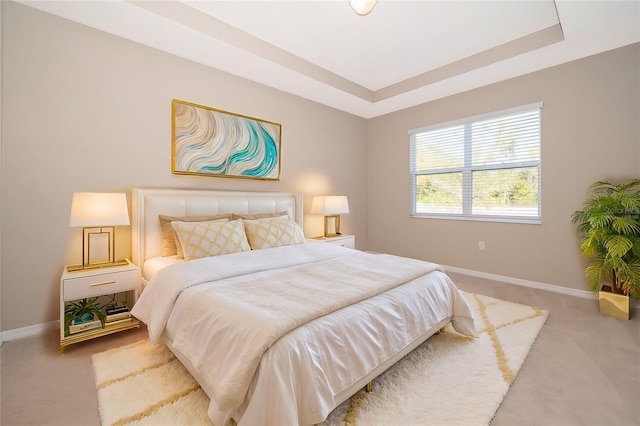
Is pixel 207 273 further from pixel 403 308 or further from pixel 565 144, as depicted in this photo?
pixel 565 144

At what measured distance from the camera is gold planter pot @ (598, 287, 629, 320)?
8.54 feet

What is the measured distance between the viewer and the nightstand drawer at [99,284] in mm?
2102

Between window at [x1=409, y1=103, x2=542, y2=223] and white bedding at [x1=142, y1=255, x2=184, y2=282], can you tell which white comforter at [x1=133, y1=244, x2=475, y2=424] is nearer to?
white bedding at [x1=142, y1=255, x2=184, y2=282]

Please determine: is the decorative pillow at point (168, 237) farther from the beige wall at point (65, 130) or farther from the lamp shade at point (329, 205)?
the lamp shade at point (329, 205)

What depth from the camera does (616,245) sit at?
2500 millimetres

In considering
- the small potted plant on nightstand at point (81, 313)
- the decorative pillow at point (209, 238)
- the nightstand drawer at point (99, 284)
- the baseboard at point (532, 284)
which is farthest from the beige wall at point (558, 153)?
the small potted plant on nightstand at point (81, 313)

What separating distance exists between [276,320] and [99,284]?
1.74 meters

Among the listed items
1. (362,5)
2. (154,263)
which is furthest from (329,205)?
(362,5)

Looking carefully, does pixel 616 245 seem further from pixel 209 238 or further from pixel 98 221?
pixel 98 221

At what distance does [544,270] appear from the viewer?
11.4 feet

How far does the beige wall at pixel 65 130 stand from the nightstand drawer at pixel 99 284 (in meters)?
0.51

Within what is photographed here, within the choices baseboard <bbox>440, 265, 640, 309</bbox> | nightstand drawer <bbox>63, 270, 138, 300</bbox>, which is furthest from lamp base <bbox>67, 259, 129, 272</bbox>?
baseboard <bbox>440, 265, 640, 309</bbox>

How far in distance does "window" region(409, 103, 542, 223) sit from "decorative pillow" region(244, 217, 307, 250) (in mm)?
2369

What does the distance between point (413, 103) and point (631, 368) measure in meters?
3.82
